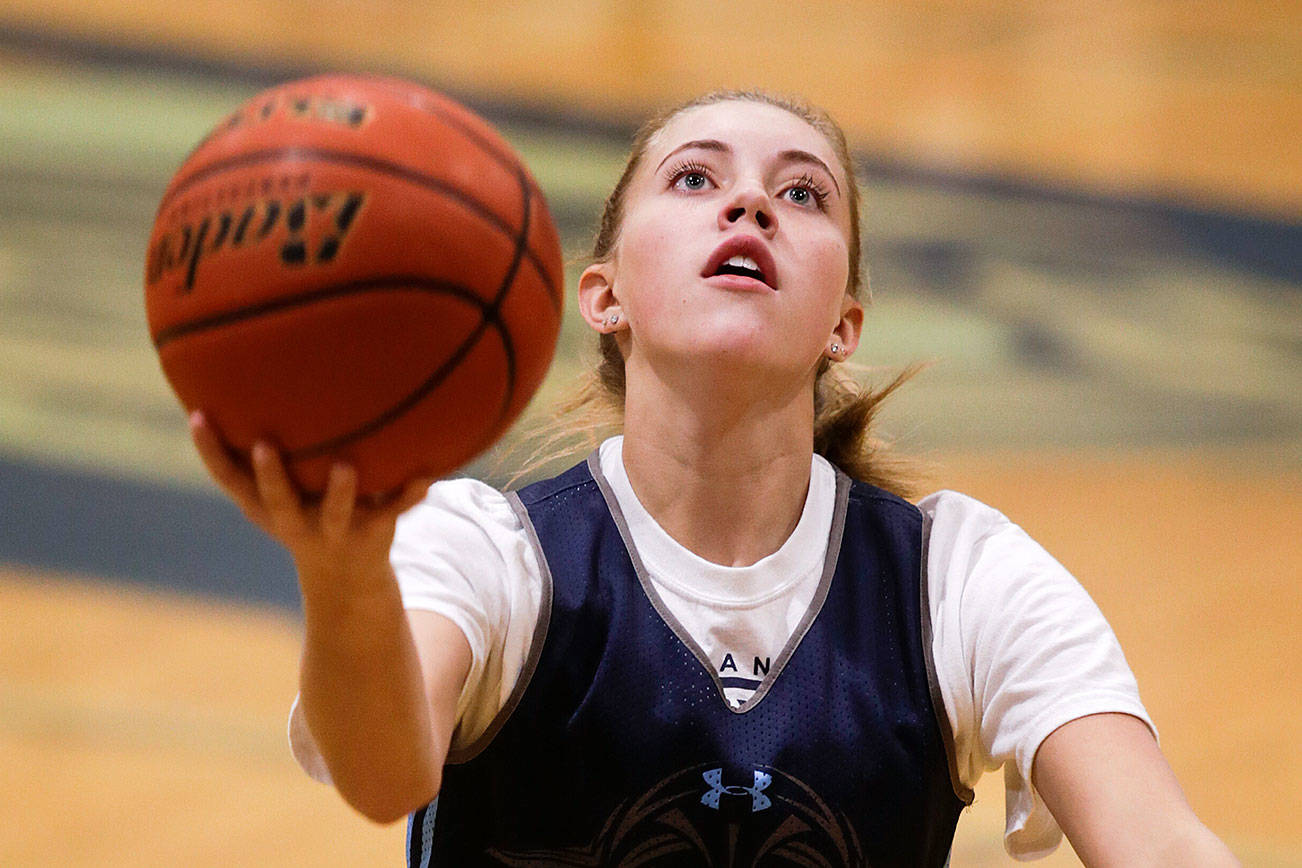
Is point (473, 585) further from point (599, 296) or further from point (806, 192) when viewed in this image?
point (806, 192)

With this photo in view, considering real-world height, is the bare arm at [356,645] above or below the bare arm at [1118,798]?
above

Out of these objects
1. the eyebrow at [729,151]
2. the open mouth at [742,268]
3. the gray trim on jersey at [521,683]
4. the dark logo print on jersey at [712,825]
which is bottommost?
the dark logo print on jersey at [712,825]

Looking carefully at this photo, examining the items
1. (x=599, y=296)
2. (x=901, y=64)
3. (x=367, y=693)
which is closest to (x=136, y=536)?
(x=599, y=296)

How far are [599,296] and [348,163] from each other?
887 millimetres

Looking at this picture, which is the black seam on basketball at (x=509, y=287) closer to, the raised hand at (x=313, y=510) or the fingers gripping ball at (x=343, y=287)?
the fingers gripping ball at (x=343, y=287)

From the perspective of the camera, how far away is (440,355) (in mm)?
1278

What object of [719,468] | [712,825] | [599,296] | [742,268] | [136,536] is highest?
[742,268]

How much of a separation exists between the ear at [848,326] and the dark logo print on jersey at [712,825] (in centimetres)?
64

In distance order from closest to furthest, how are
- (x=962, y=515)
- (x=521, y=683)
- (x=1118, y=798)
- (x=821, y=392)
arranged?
1. (x=1118, y=798)
2. (x=521, y=683)
3. (x=962, y=515)
4. (x=821, y=392)

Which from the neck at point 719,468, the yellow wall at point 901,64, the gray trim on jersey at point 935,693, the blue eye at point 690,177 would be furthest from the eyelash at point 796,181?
the yellow wall at point 901,64

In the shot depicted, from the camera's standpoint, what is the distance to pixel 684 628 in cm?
183

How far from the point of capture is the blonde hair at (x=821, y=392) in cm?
214

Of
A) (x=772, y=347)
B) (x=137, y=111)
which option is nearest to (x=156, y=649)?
(x=772, y=347)

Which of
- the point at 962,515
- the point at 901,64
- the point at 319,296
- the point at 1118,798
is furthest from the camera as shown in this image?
the point at 901,64
